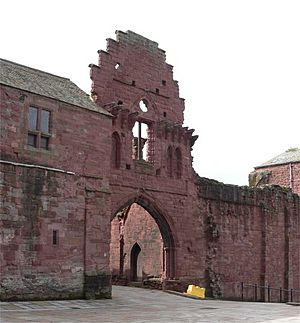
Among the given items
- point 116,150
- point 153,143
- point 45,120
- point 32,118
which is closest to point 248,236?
point 153,143

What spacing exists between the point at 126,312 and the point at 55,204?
4.37m

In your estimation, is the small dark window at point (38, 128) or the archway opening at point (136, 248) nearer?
the small dark window at point (38, 128)

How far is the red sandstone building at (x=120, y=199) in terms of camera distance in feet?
61.4

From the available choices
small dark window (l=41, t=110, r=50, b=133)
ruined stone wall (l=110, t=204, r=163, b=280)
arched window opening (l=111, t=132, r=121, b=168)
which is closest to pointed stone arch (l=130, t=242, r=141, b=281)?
ruined stone wall (l=110, t=204, r=163, b=280)

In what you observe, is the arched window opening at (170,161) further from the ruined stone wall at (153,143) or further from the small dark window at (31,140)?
the small dark window at (31,140)

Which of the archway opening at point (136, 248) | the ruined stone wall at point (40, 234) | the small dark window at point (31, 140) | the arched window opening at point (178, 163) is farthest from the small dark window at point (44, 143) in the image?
the archway opening at point (136, 248)

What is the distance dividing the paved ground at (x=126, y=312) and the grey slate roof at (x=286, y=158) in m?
24.7

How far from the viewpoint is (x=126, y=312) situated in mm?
17344

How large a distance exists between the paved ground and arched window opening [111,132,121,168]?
605 cm

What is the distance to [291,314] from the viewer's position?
1817 centimetres

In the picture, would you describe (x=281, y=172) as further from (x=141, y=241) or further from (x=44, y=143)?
(x=44, y=143)

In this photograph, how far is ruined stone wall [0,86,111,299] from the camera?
18.0 meters

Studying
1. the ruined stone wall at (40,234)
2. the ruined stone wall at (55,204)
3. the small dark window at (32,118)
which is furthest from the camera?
the small dark window at (32,118)

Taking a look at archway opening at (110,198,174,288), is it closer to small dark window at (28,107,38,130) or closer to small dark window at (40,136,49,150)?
small dark window at (40,136,49,150)
